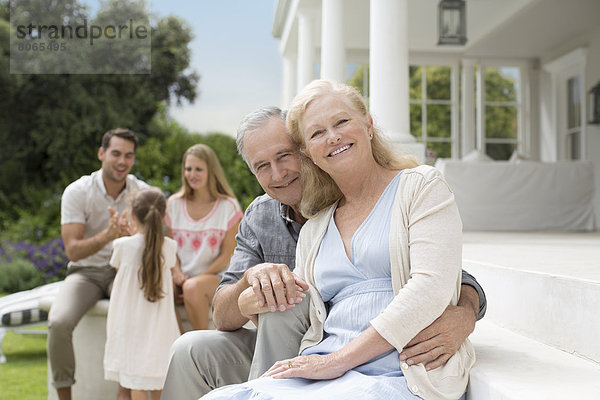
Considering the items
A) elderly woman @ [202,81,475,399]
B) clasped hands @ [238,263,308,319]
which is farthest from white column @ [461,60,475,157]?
clasped hands @ [238,263,308,319]

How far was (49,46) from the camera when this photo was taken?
15070 mm

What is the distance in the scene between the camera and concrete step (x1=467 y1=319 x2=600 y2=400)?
1452mm

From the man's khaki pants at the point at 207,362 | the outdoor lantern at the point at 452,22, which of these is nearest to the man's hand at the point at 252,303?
the man's khaki pants at the point at 207,362

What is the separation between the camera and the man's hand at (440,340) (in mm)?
1599

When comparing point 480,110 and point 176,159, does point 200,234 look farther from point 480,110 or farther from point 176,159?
point 176,159

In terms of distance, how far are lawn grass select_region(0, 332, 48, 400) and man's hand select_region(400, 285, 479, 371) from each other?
4308mm

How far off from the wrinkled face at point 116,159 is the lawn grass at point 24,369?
199 centimetres

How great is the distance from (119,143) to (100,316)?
4.18 ft

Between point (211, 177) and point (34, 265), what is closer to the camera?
point (211, 177)

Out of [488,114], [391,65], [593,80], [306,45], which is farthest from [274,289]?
[488,114]

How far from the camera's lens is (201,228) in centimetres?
455

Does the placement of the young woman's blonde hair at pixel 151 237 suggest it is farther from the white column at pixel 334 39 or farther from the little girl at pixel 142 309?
the white column at pixel 334 39

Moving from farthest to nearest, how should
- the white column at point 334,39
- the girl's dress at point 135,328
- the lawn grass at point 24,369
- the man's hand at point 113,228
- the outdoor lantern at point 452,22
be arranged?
the white column at point 334,39, the outdoor lantern at point 452,22, the lawn grass at point 24,369, the man's hand at point 113,228, the girl's dress at point 135,328

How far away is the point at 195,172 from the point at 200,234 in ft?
1.60
